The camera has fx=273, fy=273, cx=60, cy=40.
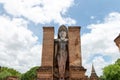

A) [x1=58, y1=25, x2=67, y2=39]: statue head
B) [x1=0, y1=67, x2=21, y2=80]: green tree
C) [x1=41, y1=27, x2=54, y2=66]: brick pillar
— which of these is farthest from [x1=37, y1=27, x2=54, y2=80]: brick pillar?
[x1=0, y1=67, x2=21, y2=80]: green tree

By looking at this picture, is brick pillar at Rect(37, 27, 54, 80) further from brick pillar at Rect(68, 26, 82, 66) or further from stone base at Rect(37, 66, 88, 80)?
brick pillar at Rect(68, 26, 82, 66)

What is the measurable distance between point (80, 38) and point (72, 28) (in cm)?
93

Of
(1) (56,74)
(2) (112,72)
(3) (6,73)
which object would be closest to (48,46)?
(1) (56,74)

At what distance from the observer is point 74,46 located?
63.8 feet

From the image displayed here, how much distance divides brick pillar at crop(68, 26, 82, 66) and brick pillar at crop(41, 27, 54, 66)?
130 cm

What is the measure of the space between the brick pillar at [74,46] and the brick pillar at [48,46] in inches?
51.1

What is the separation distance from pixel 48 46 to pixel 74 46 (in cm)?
185

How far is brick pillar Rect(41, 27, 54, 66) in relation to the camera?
62.7 feet

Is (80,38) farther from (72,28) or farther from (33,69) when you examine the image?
(33,69)

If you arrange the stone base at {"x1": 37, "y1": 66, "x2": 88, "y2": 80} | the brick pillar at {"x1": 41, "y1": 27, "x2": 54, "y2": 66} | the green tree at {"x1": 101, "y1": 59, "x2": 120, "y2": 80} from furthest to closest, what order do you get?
the green tree at {"x1": 101, "y1": 59, "x2": 120, "y2": 80}, the brick pillar at {"x1": 41, "y1": 27, "x2": 54, "y2": 66}, the stone base at {"x1": 37, "y1": 66, "x2": 88, "y2": 80}

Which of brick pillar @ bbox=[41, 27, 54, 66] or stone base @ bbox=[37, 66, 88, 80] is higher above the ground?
brick pillar @ bbox=[41, 27, 54, 66]

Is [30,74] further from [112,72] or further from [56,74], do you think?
[56,74]

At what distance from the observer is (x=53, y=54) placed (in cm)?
1938

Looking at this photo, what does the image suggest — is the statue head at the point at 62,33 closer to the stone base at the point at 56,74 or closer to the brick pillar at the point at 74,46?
the brick pillar at the point at 74,46
